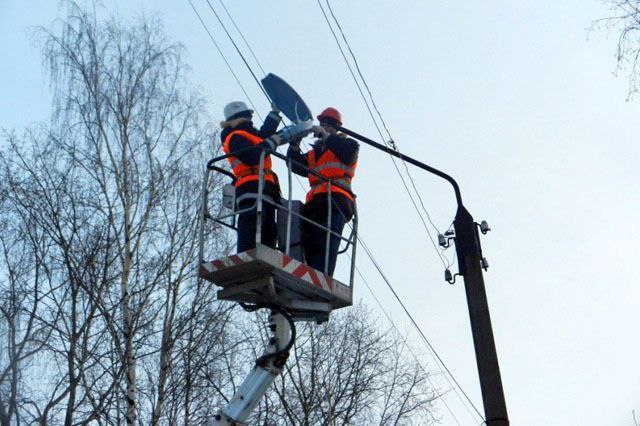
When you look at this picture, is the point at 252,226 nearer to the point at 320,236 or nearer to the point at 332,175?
the point at 320,236

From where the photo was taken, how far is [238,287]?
7.58 meters

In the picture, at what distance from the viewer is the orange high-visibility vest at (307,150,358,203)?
336 inches

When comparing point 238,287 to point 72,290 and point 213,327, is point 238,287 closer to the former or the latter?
point 72,290

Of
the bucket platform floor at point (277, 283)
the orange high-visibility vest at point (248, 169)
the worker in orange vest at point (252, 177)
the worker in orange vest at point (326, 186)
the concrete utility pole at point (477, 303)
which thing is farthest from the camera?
the worker in orange vest at point (326, 186)

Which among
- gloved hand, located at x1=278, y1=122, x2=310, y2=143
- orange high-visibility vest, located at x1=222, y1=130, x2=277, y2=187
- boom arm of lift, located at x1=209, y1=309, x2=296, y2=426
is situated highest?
gloved hand, located at x1=278, y1=122, x2=310, y2=143

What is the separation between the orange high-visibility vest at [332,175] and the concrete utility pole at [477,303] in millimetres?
345

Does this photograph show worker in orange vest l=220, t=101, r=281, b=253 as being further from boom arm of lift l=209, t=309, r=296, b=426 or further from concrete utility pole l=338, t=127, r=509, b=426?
concrete utility pole l=338, t=127, r=509, b=426

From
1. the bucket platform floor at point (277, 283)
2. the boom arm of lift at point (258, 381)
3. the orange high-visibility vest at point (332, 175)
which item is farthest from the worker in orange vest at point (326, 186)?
the boom arm of lift at point (258, 381)

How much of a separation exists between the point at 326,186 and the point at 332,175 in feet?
0.64

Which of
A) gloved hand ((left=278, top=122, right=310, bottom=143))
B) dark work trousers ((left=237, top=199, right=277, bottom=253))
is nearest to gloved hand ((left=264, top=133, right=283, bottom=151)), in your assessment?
gloved hand ((left=278, top=122, right=310, bottom=143))

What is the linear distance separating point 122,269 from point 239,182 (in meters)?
5.98

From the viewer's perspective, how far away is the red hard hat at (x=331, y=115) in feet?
29.6

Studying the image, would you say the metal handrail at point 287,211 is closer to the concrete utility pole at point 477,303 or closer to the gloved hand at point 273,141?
the gloved hand at point 273,141

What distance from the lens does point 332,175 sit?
8609 mm
